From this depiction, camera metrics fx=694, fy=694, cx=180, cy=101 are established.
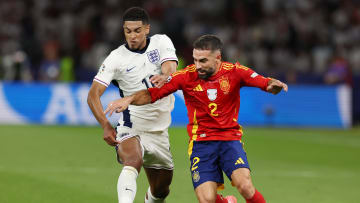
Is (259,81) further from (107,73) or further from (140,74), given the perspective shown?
(107,73)

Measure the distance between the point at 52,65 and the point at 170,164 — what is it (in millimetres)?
13157

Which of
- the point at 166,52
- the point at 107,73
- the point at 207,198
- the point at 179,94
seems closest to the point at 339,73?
the point at 179,94

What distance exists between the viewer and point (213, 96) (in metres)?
6.87

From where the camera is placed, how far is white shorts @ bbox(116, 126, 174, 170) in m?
7.55

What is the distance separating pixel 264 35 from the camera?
2277 centimetres

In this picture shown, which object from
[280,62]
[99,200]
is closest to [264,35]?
[280,62]

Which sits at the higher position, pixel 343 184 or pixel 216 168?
pixel 216 168

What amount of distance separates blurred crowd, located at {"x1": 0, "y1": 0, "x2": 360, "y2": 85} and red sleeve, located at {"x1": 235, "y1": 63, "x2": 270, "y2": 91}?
1353 centimetres

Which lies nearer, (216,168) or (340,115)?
(216,168)

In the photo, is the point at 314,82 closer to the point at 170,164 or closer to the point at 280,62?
the point at 280,62

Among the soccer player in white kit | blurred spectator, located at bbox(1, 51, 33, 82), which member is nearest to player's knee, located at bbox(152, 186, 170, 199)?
the soccer player in white kit

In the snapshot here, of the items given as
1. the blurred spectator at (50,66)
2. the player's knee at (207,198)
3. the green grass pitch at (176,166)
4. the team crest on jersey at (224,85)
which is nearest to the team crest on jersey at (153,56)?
the team crest on jersey at (224,85)

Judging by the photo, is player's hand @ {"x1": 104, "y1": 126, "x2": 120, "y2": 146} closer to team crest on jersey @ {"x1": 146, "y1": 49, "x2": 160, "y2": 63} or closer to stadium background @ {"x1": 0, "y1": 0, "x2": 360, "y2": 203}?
team crest on jersey @ {"x1": 146, "y1": 49, "x2": 160, "y2": 63}

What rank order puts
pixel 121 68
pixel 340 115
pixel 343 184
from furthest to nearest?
1. pixel 340 115
2. pixel 343 184
3. pixel 121 68
